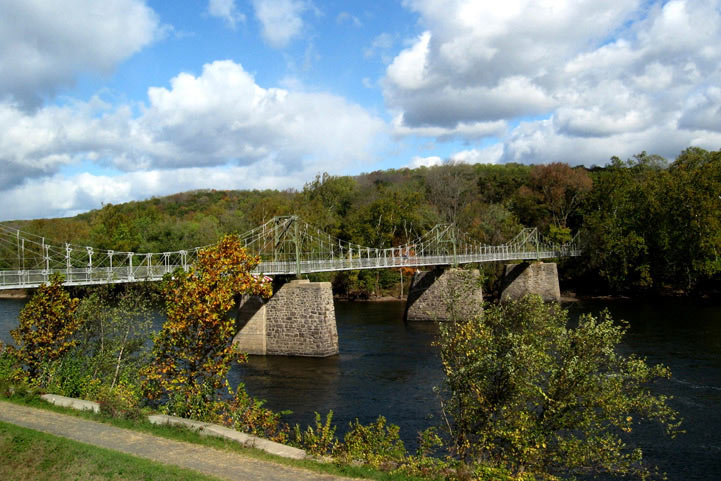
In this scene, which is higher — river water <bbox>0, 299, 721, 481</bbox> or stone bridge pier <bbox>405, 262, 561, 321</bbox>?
stone bridge pier <bbox>405, 262, 561, 321</bbox>

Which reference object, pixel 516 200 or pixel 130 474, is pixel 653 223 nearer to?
pixel 516 200

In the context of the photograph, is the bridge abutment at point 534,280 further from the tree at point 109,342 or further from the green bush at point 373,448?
the green bush at point 373,448

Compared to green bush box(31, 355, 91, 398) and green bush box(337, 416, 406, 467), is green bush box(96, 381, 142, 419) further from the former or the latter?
green bush box(337, 416, 406, 467)

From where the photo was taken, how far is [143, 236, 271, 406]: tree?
1338 cm

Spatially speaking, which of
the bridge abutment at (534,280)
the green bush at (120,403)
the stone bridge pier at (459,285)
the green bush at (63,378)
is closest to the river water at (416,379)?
the stone bridge pier at (459,285)

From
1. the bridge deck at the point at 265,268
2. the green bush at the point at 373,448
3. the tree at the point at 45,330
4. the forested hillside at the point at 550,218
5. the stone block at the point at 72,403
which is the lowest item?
the green bush at the point at 373,448

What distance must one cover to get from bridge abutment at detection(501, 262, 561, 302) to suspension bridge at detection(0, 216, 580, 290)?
51.2 inches

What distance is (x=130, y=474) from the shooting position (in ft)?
28.5

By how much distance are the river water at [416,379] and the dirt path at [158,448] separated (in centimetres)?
392

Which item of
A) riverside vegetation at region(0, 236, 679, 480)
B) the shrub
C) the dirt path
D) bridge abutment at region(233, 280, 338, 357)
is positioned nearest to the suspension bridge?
bridge abutment at region(233, 280, 338, 357)

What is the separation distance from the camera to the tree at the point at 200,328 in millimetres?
13383

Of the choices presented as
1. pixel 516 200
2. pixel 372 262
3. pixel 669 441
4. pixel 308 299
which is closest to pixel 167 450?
pixel 669 441

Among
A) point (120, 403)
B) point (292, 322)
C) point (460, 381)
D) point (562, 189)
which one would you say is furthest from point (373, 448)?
point (562, 189)

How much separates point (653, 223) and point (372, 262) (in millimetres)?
28701
